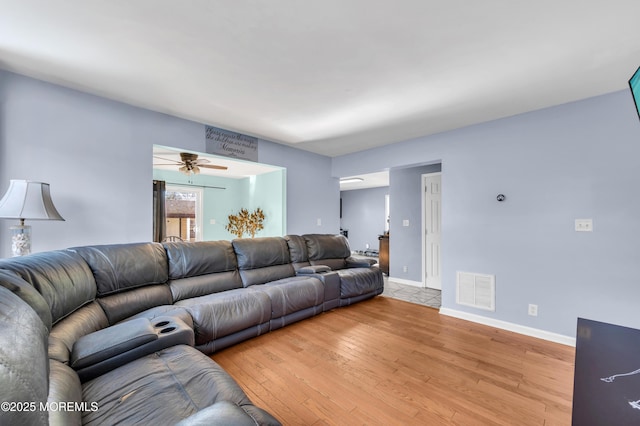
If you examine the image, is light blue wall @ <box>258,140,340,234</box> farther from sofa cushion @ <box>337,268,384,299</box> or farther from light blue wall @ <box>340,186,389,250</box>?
light blue wall @ <box>340,186,389,250</box>

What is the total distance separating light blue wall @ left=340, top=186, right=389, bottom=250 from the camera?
8.74m

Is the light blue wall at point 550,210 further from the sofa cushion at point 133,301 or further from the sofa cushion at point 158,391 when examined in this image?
the sofa cushion at point 133,301

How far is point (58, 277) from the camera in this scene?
1655 mm

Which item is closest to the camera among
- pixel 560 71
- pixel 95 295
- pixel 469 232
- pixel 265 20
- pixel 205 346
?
pixel 265 20

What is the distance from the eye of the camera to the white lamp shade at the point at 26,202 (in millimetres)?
1918

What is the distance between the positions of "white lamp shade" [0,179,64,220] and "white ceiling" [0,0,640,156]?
1041mm

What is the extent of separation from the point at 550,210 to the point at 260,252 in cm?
→ 343

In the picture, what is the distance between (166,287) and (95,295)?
23.8 inches

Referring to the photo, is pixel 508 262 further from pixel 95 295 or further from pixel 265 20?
pixel 95 295

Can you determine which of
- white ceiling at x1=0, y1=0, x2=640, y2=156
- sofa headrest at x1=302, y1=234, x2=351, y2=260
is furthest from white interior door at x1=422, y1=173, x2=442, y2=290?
white ceiling at x1=0, y1=0, x2=640, y2=156

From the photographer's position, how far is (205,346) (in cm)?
236

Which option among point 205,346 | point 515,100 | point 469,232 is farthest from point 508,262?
point 205,346

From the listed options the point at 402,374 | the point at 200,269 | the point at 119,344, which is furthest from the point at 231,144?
A: the point at 402,374

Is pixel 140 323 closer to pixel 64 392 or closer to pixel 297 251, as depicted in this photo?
pixel 64 392
